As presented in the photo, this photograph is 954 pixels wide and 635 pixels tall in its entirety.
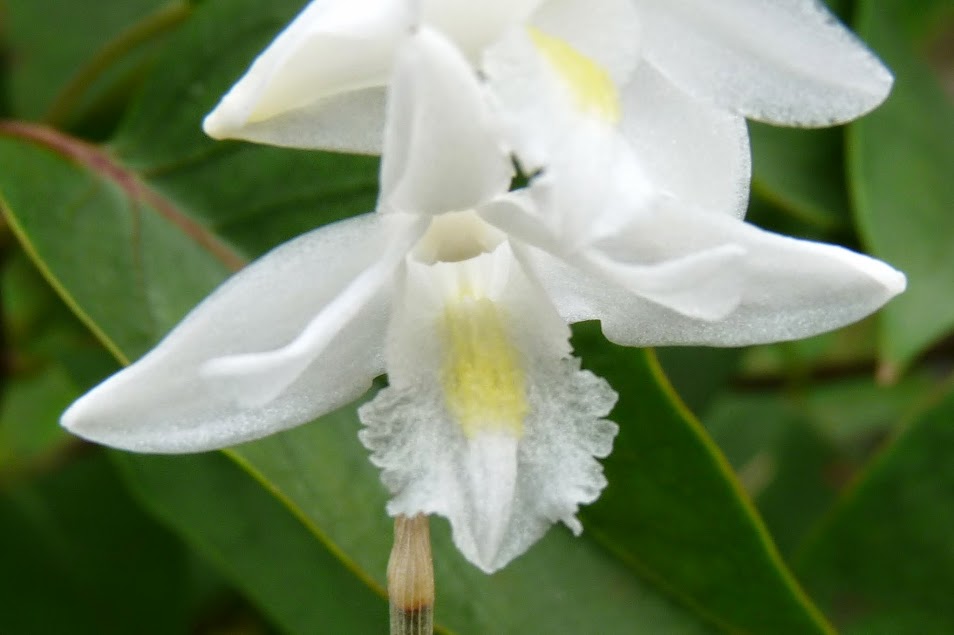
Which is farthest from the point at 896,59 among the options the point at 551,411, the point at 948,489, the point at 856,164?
the point at 551,411

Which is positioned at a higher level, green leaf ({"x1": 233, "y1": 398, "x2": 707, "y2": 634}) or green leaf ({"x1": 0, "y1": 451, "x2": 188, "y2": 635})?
green leaf ({"x1": 233, "y1": 398, "x2": 707, "y2": 634})

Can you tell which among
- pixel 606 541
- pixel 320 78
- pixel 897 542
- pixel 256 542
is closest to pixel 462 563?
pixel 606 541

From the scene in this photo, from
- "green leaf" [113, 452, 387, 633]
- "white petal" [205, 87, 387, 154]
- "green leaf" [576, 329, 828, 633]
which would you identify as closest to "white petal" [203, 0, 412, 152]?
"white petal" [205, 87, 387, 154]

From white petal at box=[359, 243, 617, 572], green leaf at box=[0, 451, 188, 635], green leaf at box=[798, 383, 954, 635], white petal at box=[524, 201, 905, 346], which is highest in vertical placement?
white petal at box=[524, 201, 905, 346]

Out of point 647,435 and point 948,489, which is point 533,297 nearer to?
point 647,435

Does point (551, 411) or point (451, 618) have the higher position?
point (551, 411)

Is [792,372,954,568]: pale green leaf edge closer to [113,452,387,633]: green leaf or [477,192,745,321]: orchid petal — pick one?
[113,452,387,633]: green leaf

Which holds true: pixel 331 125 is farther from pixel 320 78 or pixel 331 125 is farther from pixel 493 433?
pixel 493 433
